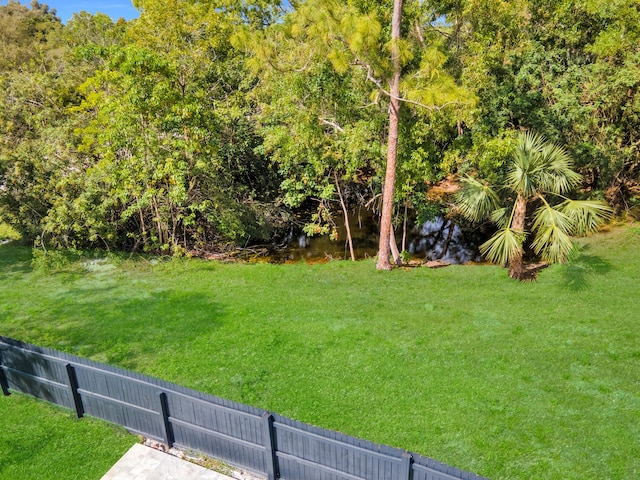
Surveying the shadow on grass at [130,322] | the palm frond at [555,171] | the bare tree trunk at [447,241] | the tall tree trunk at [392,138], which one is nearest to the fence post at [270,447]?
the shadow on grass at [130,322]

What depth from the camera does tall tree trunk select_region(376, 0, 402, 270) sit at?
1194 centimetres

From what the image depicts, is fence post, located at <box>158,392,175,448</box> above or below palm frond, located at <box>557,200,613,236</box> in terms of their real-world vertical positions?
below

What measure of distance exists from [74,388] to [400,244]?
46.4 ft

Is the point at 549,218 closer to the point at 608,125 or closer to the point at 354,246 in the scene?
the point at 608,125

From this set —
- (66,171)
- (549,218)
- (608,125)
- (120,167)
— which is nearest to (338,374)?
(549,218)

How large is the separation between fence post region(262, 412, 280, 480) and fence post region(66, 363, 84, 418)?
351 centimetres

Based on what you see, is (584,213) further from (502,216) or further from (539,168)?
(502,216)

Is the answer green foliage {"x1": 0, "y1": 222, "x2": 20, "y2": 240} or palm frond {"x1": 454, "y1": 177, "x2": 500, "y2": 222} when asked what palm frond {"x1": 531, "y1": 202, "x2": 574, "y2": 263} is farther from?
green foliage {"x1": 0, "y1": 222, "x2": 20, "y2": 240}

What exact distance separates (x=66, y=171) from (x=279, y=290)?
340 inches

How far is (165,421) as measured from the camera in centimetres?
687

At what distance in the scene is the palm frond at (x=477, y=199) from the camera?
12.1m

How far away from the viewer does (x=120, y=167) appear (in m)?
14.7

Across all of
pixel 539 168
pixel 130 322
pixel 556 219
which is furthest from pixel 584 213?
pixel 130 322

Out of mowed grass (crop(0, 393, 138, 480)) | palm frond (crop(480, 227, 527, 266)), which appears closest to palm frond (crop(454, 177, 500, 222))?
palm frond (crop(480, 227, 527, 266))
